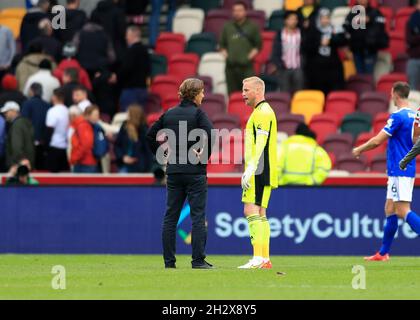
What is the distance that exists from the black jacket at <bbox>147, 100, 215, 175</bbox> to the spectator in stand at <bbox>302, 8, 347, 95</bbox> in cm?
993

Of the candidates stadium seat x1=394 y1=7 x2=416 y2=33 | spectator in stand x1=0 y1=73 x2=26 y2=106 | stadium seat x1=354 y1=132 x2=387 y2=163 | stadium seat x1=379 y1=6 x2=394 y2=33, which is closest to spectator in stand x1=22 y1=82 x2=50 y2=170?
spectator in stand x1=0 y1=73 x2=26 y2=106

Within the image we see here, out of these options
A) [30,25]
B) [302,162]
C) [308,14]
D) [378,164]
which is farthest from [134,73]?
[302,162]

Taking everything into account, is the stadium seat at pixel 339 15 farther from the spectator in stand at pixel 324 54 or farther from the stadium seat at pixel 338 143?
the stadium seat at pixel 338 143

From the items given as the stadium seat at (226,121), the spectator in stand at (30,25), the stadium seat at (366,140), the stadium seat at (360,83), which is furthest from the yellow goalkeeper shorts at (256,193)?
the spectator in stand at (30,25)

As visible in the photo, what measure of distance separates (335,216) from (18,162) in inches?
207

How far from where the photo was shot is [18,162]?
78.6 ft

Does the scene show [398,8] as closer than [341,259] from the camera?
No

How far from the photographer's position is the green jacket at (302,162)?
22.2 metres

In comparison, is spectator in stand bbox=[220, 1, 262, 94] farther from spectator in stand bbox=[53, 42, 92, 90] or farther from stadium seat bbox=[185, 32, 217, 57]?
spectator in stand bbox=[53, 42, 92, 90]

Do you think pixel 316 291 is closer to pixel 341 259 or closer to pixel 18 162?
pixel 341 259

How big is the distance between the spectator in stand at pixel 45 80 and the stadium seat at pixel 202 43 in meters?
3.11

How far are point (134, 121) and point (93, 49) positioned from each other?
2760 mm

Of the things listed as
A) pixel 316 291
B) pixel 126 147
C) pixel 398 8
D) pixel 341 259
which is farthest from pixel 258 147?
pixel 398 8

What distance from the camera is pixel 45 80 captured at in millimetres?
25781
